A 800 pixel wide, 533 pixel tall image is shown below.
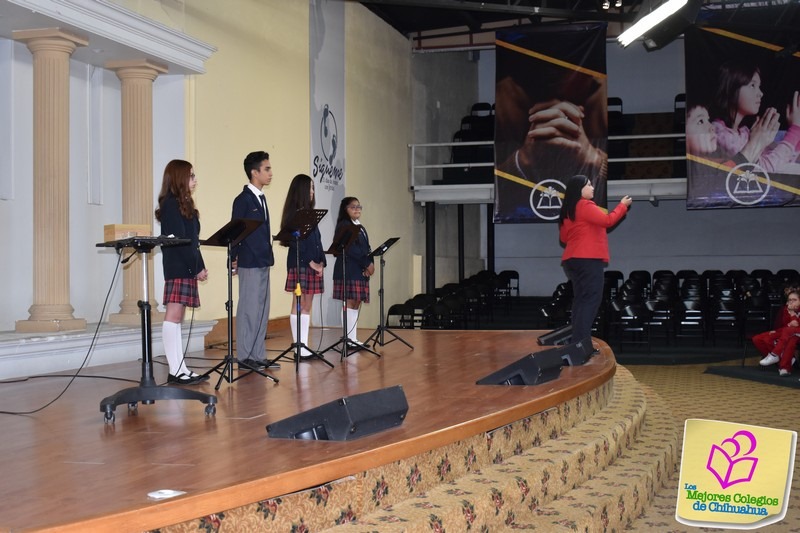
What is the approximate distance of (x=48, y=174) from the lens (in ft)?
23.4

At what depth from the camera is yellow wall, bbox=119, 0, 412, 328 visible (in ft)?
30.4

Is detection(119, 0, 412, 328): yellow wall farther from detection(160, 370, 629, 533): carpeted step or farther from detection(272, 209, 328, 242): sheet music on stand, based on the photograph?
detection(160, 370, 629, 533): carpeted step

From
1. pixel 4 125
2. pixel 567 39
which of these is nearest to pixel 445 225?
pixel 567 39

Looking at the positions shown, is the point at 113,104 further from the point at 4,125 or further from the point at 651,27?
the point at 651,27

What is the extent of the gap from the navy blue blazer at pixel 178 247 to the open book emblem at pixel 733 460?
3.81 meters

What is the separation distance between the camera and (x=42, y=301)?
7117 mm

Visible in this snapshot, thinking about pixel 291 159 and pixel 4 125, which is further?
pixel 291 159

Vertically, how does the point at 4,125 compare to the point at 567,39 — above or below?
below

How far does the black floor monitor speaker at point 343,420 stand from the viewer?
3.41 meters

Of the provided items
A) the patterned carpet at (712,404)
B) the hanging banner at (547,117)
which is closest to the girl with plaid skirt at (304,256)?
the patterned carpet at (712,404)

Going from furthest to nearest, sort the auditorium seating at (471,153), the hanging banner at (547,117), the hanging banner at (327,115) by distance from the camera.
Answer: the auditorium seating at (471,153) → the hanging banner at (547,117) → the hanging banner at (327,115)

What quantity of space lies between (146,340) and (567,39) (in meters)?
9.93

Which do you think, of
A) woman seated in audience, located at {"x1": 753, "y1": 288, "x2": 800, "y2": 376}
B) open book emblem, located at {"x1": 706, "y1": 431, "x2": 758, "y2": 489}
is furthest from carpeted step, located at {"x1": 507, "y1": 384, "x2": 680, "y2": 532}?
woman seated in audience, located at {"x1": 753, "y1": 288, "x2": 800, "y2": 376}

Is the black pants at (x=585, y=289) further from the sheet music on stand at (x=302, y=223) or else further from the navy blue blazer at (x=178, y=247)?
the navy blue blazer at (x=178, y=247)
